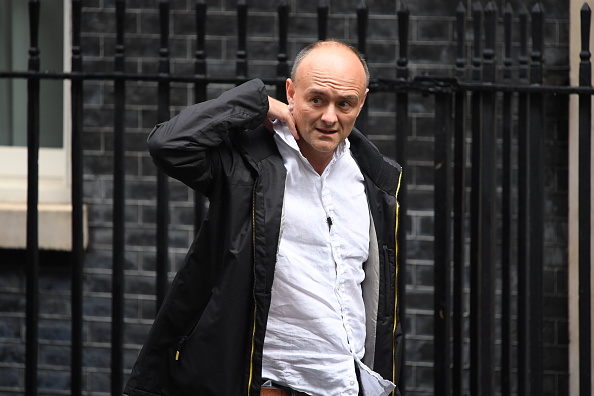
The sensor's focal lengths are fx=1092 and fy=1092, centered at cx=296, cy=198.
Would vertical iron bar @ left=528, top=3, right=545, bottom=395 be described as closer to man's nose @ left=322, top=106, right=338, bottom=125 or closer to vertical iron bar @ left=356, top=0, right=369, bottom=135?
vertical iron bar @ left=356, top=0, right=369, bottom=135

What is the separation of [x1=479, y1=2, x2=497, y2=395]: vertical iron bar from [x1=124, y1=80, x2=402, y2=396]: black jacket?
141 cm

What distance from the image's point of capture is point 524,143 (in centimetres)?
439

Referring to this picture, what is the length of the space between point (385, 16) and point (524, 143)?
1.49 m

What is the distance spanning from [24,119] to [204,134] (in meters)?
3.45

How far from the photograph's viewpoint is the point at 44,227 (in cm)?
569

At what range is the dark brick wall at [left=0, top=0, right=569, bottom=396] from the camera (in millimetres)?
5609

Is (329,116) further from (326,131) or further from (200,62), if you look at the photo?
(200,62)

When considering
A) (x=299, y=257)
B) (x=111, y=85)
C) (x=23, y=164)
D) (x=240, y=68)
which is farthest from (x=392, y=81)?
(x=23, y=164)

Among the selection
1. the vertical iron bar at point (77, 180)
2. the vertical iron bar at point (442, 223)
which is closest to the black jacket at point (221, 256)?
the vertical iron bar at point (77, 180)

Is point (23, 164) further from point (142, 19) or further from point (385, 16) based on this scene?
point (385, 16)

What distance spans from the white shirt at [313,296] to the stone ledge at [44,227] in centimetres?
282

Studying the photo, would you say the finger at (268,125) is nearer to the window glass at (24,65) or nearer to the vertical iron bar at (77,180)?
the vertical iron bar at (77,180)

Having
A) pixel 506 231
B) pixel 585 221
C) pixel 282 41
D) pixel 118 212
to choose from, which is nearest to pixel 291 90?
pixel 282 41

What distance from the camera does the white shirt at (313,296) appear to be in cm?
302
